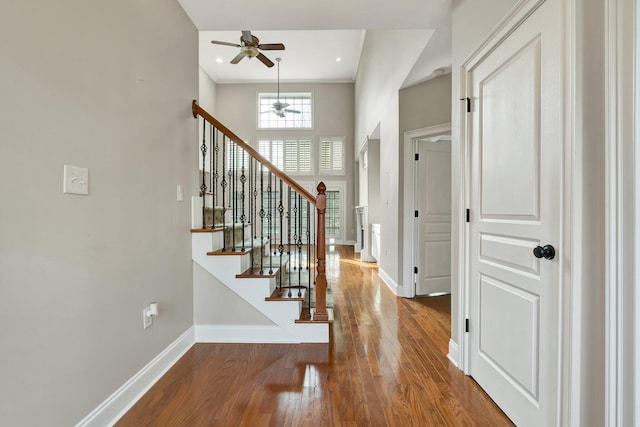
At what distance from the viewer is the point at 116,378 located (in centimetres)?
156

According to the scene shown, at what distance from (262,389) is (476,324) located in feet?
4.56

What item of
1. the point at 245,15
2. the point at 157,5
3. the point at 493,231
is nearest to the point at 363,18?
the point at 245,15

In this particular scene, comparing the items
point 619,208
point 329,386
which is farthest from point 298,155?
point 619,208

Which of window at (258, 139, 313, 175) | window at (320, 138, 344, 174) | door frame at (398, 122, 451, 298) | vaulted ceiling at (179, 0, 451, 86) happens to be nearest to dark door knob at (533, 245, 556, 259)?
vaulted ceiling at (179, 0, 451, 86)

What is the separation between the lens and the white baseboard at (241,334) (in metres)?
2.46

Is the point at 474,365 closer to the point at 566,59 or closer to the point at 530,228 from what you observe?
the point at 530,228

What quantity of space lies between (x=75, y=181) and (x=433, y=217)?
3.58m

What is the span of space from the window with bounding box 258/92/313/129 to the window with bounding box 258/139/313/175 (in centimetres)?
44

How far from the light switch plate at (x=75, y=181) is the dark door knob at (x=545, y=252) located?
2.04m

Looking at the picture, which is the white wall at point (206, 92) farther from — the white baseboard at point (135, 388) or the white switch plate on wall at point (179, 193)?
the white baseboard at point (135, 388)

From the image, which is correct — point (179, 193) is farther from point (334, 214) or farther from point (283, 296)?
point (334, 214)

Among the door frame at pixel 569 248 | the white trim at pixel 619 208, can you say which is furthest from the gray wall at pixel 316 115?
the white trim at pixel 619 208

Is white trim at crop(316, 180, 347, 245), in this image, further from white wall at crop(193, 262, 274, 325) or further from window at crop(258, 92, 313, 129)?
white wall at crop(193, 262, 274, 325)

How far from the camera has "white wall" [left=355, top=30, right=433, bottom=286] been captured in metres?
3.45
